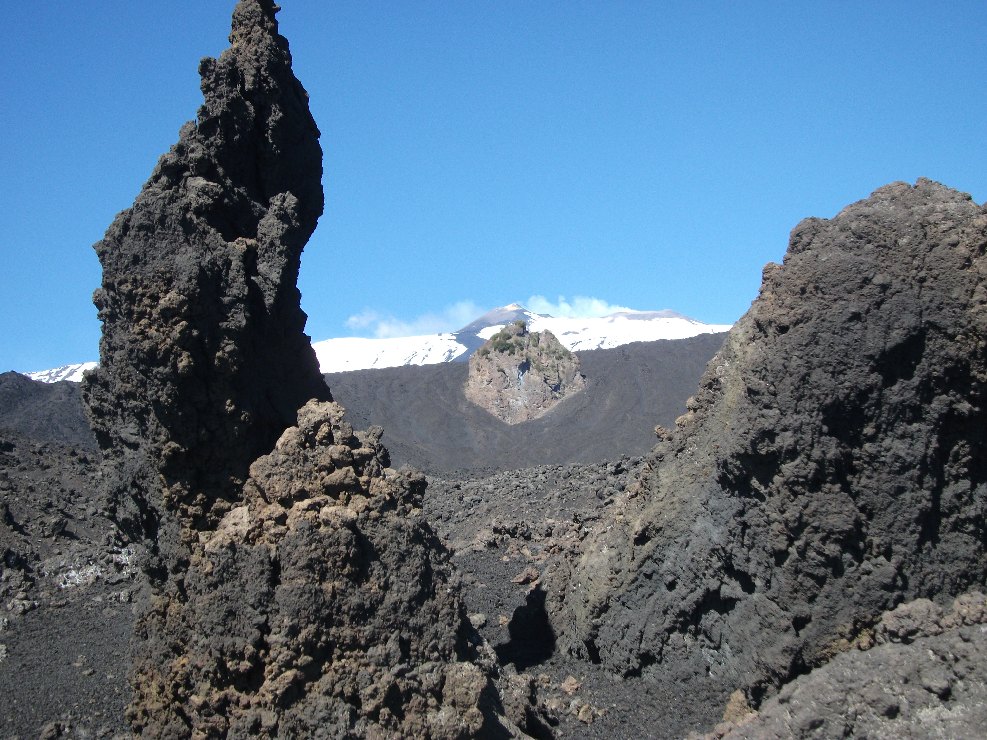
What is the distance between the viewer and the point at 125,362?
24.2 feet

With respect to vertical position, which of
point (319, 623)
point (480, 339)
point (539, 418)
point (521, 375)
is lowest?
point (319, 623)

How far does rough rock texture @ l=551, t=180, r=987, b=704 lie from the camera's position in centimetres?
709

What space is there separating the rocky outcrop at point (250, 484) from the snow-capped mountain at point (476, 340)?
69170mm

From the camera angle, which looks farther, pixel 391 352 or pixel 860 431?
pixel 391 352

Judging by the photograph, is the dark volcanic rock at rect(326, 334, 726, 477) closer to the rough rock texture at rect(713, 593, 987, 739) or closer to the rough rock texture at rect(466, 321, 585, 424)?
the rough rock texture at rect(466, 321, 585, 424)

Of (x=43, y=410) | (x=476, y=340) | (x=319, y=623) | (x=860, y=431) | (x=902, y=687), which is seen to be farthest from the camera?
(x=476, y=340)

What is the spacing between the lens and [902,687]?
20.4ft

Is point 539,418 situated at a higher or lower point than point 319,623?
higher

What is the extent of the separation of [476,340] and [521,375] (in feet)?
138

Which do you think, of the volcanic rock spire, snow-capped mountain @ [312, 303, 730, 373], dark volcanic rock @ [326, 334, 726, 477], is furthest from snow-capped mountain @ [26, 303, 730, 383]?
the volcanic rock spire

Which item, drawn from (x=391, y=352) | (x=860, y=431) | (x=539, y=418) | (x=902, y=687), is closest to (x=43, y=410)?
(x=539, y=418)

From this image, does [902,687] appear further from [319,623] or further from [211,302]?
[211,302]

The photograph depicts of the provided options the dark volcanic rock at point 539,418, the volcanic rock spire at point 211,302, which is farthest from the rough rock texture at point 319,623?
the dark volcanic rock at point 539,418

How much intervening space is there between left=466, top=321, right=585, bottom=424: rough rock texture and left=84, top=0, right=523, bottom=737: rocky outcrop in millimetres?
38957
